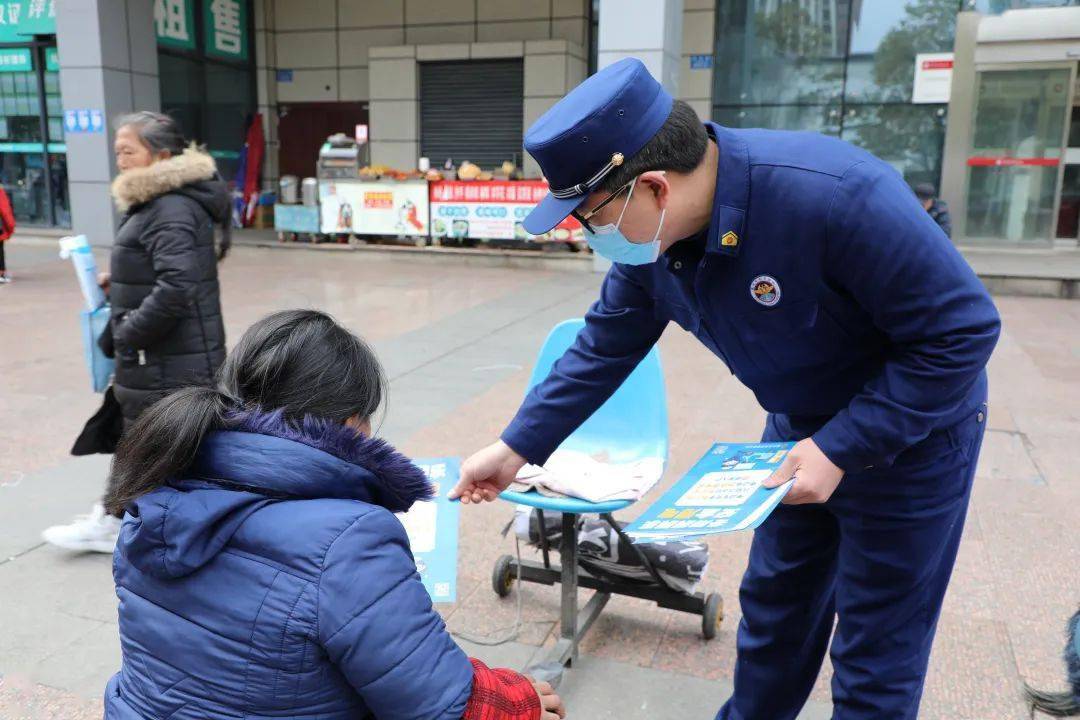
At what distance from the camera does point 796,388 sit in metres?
1.90

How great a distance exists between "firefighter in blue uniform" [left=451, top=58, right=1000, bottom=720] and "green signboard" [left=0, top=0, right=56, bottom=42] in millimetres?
16333

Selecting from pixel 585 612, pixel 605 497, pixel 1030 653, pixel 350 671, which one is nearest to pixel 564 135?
pixel 350 671

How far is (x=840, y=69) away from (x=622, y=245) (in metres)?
14.2

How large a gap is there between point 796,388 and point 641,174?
0.57 metres

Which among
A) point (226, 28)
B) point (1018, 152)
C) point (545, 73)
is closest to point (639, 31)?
point (545, 73)

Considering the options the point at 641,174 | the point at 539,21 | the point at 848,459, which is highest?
the point at 539,21

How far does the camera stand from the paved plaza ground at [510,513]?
281cm

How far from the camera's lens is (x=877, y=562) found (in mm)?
1917

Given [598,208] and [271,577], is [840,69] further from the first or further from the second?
[271,577]

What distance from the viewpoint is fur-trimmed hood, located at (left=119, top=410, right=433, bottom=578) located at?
1.30m

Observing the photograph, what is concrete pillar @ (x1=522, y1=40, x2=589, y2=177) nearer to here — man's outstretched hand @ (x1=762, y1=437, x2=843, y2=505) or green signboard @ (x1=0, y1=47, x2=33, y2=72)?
green signboard @ (x1=0, y1=47, x2=33, y2=72)

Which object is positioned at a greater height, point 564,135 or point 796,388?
point 564,135

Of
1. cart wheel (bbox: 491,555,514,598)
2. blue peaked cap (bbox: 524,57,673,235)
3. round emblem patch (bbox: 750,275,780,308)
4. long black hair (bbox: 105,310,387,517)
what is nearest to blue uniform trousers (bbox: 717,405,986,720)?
round emblem patch (bbox: 750,275,780,308)

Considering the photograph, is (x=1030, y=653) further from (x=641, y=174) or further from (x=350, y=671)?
(x=350, y=671)
